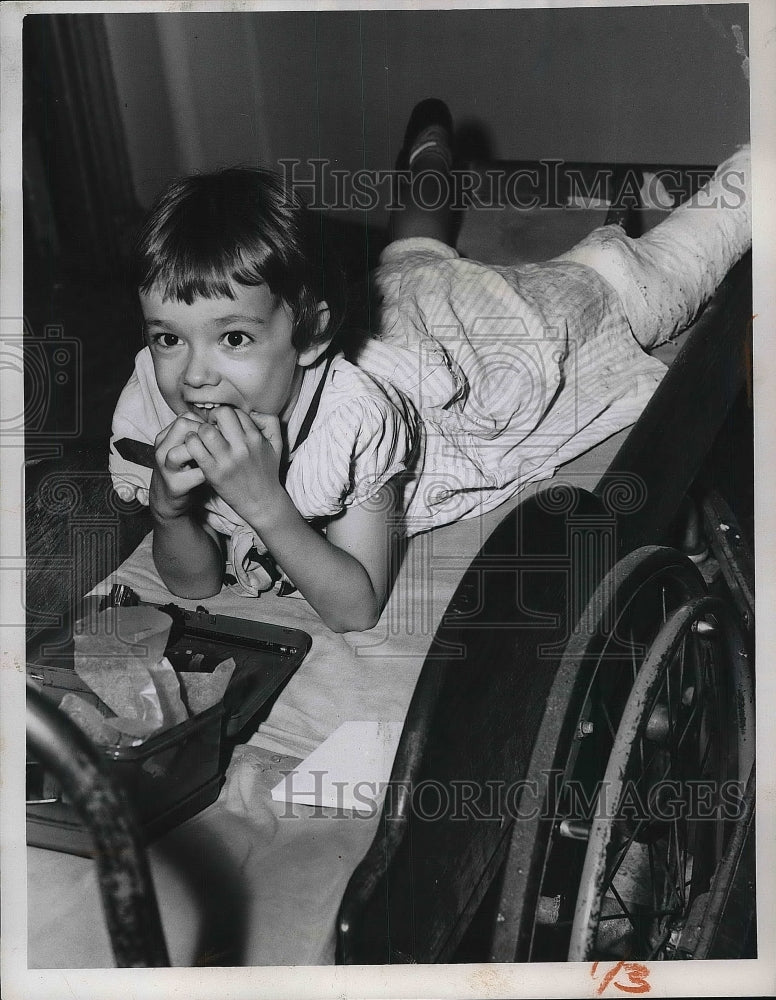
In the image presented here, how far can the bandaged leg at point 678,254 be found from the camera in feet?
2.82

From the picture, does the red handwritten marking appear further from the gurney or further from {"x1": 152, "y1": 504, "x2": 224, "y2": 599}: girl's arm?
{"x1": 152, "y1": 504, "x2": 224, "y2": 599}: girl's arm

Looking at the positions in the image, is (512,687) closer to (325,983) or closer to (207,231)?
(325,983)

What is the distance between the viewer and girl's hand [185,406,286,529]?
2.55 ft

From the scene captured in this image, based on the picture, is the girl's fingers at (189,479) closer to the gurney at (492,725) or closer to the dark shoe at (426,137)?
the gurney at (492,725)

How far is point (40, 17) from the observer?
0.82m

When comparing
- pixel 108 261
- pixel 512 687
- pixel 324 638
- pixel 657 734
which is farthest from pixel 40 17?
pixel 657 734

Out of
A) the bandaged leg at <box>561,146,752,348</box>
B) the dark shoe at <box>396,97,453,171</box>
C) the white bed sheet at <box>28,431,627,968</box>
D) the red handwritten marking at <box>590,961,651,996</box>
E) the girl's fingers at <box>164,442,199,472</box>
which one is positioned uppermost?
the dark shoe at <box>396,97,453,171</box>

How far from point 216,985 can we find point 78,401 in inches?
22.0

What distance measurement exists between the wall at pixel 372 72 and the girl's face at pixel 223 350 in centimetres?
15

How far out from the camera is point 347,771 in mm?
764

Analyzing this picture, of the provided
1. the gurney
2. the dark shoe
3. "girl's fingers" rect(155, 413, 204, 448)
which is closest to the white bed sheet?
the gurney

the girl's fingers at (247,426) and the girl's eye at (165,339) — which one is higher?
the girl's eye at (165,339)

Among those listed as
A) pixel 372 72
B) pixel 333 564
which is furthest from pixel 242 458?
pixel 372 72

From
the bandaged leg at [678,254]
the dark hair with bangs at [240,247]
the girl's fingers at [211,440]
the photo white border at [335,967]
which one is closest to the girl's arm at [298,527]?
the girl's fingers at [211,440]
